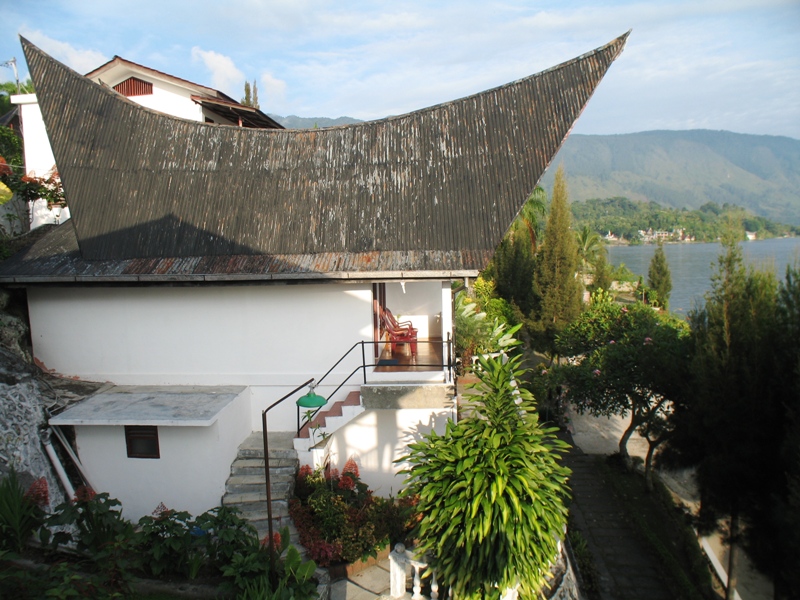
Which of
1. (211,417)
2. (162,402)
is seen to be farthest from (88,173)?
(211,417)

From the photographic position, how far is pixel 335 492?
29.7 ft

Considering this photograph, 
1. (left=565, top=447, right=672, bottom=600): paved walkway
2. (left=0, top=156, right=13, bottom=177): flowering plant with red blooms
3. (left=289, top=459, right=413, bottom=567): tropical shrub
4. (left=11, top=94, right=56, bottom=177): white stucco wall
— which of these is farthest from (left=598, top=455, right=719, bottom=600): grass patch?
(left=11, top=94, right=56, bottom=177): white stucco wall

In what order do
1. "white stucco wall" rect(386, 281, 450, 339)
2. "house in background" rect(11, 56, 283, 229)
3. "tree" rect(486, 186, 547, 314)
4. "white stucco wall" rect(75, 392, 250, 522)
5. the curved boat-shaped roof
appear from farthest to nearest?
"tree" rect(486, 186, 547, 314)
"house in background" rect(11, 56, 283, 229)
"white stucco wall" rect(386, 281, 450, 339)
the curved boat-shaped roof
"white stucco wall" rect(75, 392, 250, 522)

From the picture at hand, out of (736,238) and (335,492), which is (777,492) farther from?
(335,492)

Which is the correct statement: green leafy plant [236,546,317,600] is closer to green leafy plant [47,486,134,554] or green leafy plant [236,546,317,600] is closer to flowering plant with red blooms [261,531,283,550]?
flowering plant with red blooms [261,531,283,550]

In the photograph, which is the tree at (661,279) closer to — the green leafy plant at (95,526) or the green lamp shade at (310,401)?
the green lamp shade at (310,401)

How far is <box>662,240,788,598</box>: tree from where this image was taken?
7586 millimetres

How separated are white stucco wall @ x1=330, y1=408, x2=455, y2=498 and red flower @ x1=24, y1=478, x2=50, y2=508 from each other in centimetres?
458

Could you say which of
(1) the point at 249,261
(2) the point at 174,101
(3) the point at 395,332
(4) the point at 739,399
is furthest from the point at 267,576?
(2) the point at 174,101

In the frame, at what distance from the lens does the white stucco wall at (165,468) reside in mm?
8984

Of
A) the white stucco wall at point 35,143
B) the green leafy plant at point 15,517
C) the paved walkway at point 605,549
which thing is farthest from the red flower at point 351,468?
the white stucco wall at point 35,143

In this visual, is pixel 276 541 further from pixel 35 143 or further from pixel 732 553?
pixel 35 143

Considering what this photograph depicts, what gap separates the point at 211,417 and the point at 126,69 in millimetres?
14438

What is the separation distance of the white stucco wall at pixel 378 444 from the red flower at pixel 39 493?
458 centimetres
